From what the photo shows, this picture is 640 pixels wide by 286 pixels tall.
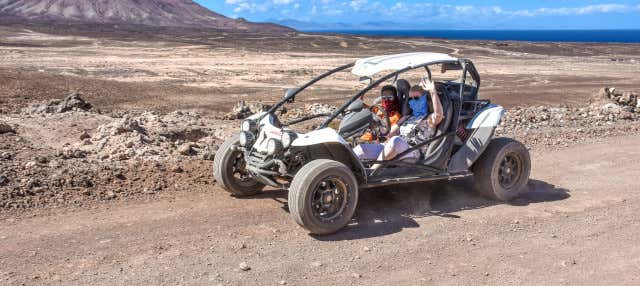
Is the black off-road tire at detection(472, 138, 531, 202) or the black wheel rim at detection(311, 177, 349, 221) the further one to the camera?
the black off-road tire at detection(472, 138, 531, 202)

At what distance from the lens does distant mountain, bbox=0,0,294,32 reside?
442ft

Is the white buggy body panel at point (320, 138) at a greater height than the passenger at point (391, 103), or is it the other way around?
the passenger at point (391, 103)

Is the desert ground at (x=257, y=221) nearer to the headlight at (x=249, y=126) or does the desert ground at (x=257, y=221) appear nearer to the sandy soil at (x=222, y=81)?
the headlight at (x=249, y=126)

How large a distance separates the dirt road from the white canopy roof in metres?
1.66

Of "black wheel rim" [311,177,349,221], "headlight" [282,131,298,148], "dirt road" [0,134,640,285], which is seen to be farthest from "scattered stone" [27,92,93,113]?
"black wheel rim" [311,177,349,221]

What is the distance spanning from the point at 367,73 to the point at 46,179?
4303 millimetres

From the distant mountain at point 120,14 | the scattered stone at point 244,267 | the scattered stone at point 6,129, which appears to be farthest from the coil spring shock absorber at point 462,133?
the distant mountain at point 120,14

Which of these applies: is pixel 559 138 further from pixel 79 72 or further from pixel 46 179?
pixel 79 72

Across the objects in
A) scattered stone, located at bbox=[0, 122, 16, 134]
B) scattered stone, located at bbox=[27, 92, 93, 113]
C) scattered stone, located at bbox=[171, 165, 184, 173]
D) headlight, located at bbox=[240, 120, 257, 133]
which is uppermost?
headlight, located at bbox=[240, 120, 257, 133]

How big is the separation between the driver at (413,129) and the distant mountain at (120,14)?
131336 mm

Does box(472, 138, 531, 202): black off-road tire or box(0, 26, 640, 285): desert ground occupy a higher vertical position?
box(472, 138, 531, 202): black off-road tire

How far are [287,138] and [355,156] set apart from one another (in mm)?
765

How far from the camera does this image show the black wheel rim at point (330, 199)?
6.26 metres

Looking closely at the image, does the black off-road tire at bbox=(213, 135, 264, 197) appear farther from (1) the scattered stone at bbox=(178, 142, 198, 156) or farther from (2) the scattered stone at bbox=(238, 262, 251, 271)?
(1) the scattered stone at bbox=(178, 142, 198, 156)
